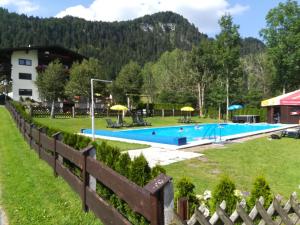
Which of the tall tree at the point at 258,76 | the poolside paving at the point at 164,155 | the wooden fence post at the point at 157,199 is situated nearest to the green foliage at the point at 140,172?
the wooden fence post at the point at 157,199

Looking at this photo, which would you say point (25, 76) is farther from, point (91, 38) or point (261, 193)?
point (91, 38)

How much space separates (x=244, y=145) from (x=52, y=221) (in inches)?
435

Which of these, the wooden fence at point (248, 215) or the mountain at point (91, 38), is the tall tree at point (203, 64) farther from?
the mountain at point (91, 38)

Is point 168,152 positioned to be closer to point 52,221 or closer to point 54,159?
point 54,159

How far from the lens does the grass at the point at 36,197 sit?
4.91 m

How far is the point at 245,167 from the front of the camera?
939 centimetres

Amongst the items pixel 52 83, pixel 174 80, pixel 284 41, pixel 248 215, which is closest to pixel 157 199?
pixel 248 215

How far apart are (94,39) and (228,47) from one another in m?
111

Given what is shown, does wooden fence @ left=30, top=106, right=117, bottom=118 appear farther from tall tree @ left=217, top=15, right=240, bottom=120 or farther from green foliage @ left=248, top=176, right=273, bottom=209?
green foliage @ left=248, top=176, right=273, bottom=209

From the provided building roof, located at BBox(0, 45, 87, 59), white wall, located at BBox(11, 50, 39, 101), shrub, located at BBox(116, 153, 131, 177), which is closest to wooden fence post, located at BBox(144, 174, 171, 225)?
shrub, located at BBox(116, 153, 131, 177)

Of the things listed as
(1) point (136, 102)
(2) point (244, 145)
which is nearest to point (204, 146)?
(2) point (244, 145)

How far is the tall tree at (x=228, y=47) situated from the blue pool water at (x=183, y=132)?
12.1 meters

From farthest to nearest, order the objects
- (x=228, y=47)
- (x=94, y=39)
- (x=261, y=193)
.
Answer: (x=94, y=39)
(x=228, y=47)
(x=261, y=193)

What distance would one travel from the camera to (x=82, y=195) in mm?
5168
